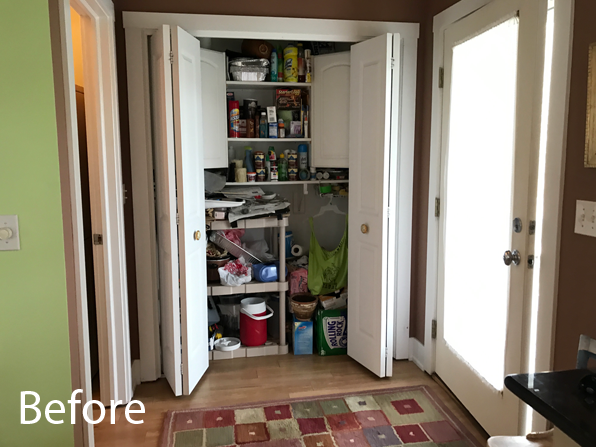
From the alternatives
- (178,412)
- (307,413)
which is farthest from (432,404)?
(178,412)

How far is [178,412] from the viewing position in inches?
103

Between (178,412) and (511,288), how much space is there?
1812 millimetres

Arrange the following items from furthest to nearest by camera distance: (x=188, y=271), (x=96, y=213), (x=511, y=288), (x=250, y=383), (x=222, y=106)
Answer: (x=222, y=106)
(x=250, y=383)
(x=188, y=271)
(x=96, y=213)
(x=511, y=288)

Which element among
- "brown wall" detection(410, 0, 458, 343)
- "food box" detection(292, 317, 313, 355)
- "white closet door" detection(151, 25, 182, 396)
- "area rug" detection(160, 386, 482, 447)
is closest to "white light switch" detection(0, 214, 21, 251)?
"white closet door" detection(151, 25, 182, 396)

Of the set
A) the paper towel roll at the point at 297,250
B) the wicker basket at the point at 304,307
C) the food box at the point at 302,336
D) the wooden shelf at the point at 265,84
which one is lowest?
the food box at the point at 302,336

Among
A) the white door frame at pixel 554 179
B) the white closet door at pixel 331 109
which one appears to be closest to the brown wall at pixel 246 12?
the white closet door at pixel 331 109

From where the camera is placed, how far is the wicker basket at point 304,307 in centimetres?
328

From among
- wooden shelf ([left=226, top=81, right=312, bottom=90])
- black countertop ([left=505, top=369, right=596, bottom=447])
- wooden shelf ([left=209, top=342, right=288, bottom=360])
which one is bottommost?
wooden shelf ([left=209, top=342, right=288, bottom=360])

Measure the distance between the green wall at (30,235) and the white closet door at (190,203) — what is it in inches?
34.2

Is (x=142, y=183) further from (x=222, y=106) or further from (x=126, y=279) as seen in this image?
(x=222, y=106)

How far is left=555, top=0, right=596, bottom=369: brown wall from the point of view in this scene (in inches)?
63.6

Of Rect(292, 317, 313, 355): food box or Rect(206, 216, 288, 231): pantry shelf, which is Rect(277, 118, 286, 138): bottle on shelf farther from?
Rect(292, 317, 313, 355): food box

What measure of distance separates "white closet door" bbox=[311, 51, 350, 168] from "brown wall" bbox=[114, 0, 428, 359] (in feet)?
0.94

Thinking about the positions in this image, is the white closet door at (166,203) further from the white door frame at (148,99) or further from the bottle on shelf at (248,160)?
the bottle on shelf at (248,160)
